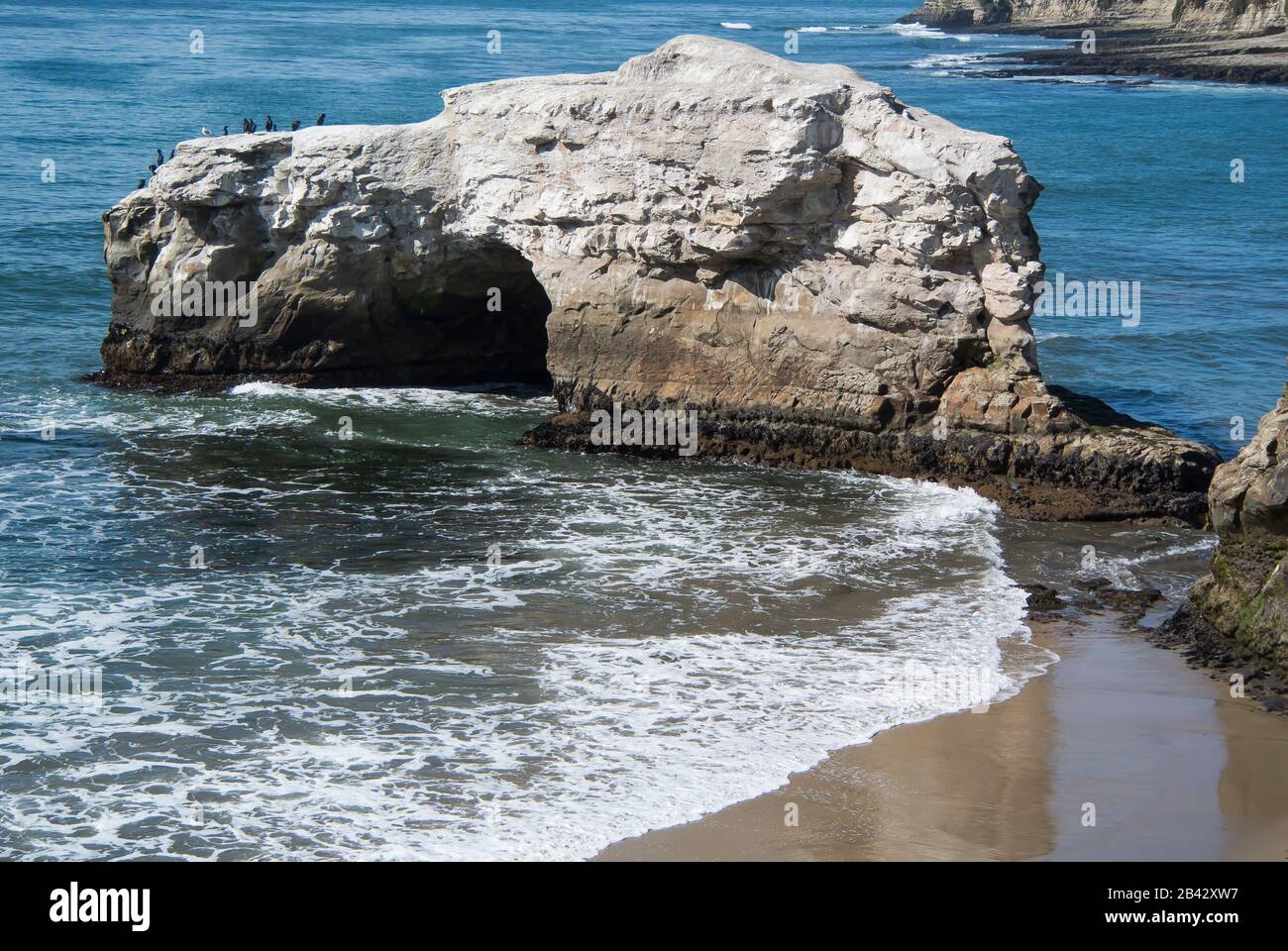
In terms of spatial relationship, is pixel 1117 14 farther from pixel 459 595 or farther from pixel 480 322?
pixel 459 595

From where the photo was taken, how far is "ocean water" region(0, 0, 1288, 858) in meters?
11.7

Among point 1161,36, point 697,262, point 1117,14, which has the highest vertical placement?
point 1117,14

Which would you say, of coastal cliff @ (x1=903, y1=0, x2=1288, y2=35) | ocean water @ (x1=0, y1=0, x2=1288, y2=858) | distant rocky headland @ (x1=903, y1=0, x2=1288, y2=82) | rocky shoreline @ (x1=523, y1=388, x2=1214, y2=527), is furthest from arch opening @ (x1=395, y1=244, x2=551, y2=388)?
coastal cliff @ (x1=903, y1=0, x2=1288, y2=35)

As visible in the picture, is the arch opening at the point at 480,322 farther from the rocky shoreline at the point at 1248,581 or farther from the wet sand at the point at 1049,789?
the wet sand at the point at 1049,789

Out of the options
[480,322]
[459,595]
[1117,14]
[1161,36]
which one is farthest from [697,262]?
[1117,14]

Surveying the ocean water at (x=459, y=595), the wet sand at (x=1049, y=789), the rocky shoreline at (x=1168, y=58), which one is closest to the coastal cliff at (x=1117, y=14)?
the rocky shoreline at (x=1168, y=58)

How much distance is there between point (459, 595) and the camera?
16016mm

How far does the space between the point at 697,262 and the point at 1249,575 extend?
905cm

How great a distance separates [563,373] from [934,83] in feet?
167

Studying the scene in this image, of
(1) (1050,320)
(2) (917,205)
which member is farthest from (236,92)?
(2) (917,205)

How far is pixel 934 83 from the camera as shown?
68.3m

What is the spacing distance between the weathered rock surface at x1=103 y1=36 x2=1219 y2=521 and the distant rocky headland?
179 feet

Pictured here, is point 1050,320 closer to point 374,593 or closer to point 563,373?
point 563,373

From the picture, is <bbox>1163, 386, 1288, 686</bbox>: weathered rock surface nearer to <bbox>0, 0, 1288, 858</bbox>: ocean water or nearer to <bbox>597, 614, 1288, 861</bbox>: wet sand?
<bbox>597, 614, 1288, 861</bbox>: wet sand
